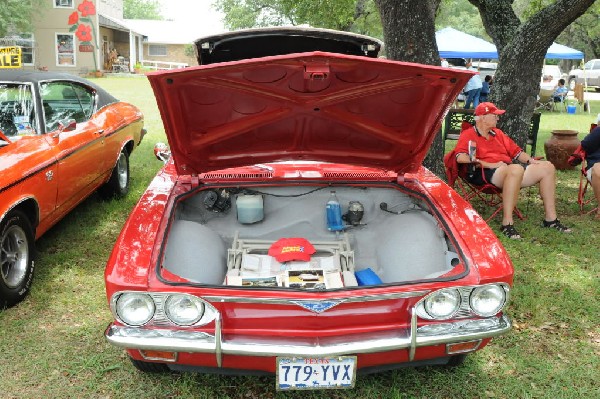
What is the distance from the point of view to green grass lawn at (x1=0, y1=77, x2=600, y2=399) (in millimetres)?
2779

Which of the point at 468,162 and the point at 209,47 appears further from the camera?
the point at 468,162

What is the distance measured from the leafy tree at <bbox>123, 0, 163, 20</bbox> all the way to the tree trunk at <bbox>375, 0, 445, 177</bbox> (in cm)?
7612

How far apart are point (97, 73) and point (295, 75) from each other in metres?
27.7

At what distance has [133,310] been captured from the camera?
231 cm

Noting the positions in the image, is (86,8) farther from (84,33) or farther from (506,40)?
(506,40)

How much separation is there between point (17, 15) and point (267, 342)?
27.6 m

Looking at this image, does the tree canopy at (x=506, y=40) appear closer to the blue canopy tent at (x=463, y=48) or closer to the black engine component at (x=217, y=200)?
the black engine component at (x=217, y=200)

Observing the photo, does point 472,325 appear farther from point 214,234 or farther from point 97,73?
point 97,73

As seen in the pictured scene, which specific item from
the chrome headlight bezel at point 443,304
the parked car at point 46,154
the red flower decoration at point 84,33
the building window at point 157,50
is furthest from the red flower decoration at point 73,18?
the chrome headlight bezel at point 443,304

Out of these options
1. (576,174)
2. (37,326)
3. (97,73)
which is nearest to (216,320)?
(37,326)

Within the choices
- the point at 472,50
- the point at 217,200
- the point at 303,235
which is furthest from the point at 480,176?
the point at 472,50

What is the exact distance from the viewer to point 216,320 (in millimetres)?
2254

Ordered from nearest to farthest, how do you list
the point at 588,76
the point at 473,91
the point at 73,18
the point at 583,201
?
the point at 583,201 → the point at 473,91 → the point at 588,76 → the point at 73,18

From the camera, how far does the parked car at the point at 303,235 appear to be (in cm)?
229
